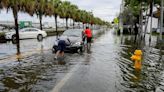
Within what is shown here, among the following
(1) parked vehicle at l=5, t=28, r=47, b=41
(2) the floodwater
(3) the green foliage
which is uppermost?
(3) the green foliage

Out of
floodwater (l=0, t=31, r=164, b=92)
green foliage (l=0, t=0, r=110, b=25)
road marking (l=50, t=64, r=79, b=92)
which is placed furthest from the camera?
green foliage (l=0, t=0, r=110, b=25)

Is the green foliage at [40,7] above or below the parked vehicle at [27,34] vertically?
above

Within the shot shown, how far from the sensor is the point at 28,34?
36.1 metres

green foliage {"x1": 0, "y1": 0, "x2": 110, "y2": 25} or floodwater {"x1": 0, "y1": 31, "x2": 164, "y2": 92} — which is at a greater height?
green foliage {"x1": 0, "y1": 0, "x2": 110, "y2": 25}

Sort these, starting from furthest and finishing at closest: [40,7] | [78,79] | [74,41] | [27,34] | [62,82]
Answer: [40,7] < [27,34] < [74,41] < [78,79] < [62,82]

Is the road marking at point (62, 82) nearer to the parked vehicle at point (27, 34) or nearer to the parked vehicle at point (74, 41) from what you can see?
the parked vehicle at point (74, 41)

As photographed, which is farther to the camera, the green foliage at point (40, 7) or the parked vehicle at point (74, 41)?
the green foliage at point (40, 7)

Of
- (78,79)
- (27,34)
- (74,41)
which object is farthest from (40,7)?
(78,79)

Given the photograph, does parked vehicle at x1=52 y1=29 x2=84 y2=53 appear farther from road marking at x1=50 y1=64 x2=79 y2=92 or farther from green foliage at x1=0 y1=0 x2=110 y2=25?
green foliage at x1=0 y1=0 x2=110 y2=25

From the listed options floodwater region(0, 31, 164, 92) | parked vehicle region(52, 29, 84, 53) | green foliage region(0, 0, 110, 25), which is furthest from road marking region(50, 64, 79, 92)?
green foliage region(0, 0, 110, 25)

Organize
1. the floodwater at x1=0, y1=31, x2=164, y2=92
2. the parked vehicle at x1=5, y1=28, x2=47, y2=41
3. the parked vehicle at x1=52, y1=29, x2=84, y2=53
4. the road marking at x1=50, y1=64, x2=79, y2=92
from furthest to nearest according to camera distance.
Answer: the parked vehicle at x1=5, y1=28, x2=47, y2=41 → the parked vehicle at x1=52, y1=29, x2=84, y2=53 → the floodwater at x1=0, y1=31, x2=164, y2=92 → the road marking at x1=50, y1=64, x2=79, y2=92

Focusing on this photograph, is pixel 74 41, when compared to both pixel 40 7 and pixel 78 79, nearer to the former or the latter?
pixel 78 79

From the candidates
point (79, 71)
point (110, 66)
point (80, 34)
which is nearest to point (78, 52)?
point (80, 34)

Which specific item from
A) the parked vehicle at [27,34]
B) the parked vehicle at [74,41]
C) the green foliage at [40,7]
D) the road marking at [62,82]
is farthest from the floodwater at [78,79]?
the parked vehicle at [27,34]
